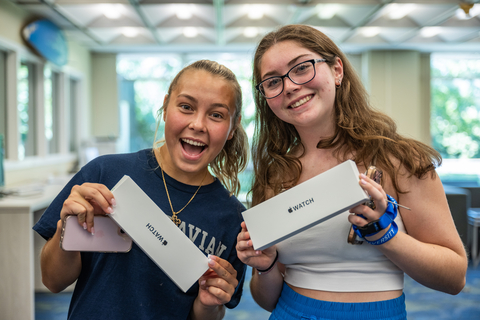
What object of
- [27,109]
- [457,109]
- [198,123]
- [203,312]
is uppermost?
[457,109]

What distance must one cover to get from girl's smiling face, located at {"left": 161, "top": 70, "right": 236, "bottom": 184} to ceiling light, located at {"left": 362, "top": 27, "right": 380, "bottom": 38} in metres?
5.44

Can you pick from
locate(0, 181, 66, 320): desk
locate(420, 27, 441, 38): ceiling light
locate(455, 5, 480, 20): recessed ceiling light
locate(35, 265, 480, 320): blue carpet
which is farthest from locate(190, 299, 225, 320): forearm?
locate(420, 27, 441, 38): ceiling light

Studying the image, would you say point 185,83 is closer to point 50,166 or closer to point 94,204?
point 94,204

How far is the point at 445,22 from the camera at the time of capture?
5523 millimetres

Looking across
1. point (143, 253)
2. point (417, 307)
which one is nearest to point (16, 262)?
point (143, 253)

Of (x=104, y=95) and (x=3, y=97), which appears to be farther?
(x=104, y=95)

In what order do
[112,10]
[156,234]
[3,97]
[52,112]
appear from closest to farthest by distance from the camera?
[156,234] < [3,97] < [112,10] < [52,112]

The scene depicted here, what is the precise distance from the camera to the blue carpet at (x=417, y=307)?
2.93 metres

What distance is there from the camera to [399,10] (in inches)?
199

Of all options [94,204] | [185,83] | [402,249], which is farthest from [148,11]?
[402,249]

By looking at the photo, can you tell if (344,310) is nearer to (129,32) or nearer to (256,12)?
(256,12)

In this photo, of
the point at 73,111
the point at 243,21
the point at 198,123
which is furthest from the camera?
the point at 73,111

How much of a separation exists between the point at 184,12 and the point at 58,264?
4.63 meters

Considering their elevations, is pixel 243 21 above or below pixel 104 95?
above
